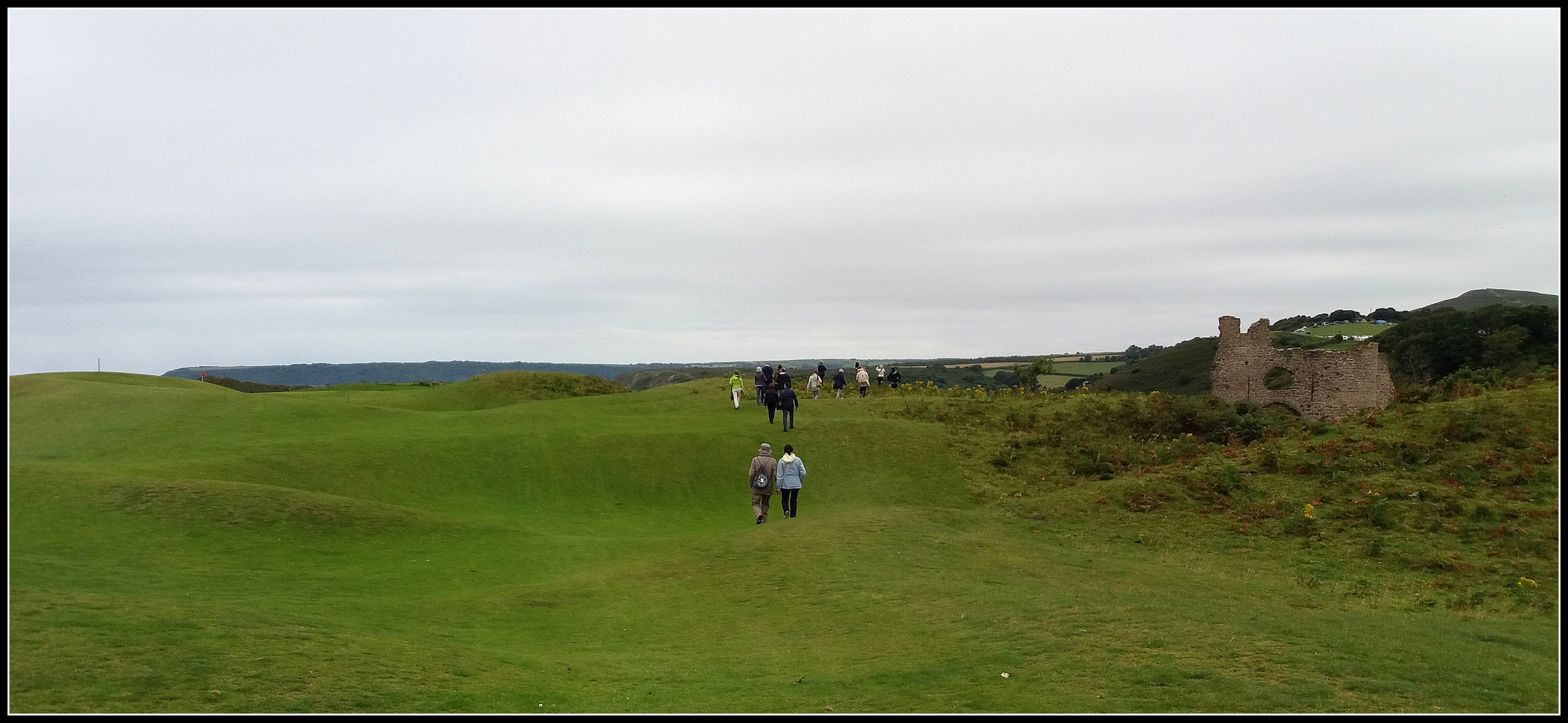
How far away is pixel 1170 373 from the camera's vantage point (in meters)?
94.0

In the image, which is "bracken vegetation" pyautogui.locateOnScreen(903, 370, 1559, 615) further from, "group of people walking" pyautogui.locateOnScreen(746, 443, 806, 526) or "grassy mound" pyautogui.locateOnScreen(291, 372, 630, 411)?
"grassy mound" pyautogui.locateOnScreen(291, 372, 630, 411)

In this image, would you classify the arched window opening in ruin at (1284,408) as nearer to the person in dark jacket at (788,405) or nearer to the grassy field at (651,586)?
the grassy field at (651,586)

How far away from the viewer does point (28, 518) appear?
1664 cm

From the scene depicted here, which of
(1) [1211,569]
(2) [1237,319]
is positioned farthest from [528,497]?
(2) [1237,319]

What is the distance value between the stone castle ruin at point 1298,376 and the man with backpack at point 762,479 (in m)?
29.1

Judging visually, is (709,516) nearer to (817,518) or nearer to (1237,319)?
(817,518)

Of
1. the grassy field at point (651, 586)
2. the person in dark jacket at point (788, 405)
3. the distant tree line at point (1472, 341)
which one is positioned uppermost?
the distant tree line at point (1472, 341)

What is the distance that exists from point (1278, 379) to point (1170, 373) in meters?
56.8

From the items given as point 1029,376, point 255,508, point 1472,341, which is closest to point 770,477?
point 255,508

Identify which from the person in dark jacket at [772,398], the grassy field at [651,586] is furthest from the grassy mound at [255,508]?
the person in dark jacket at [772,398]

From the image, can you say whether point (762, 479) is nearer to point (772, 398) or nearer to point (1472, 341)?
point (772, 398)

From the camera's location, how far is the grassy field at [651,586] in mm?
8398

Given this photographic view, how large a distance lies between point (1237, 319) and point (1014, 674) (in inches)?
1453

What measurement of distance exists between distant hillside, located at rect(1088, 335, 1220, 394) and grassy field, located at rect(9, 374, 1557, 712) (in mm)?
63176
